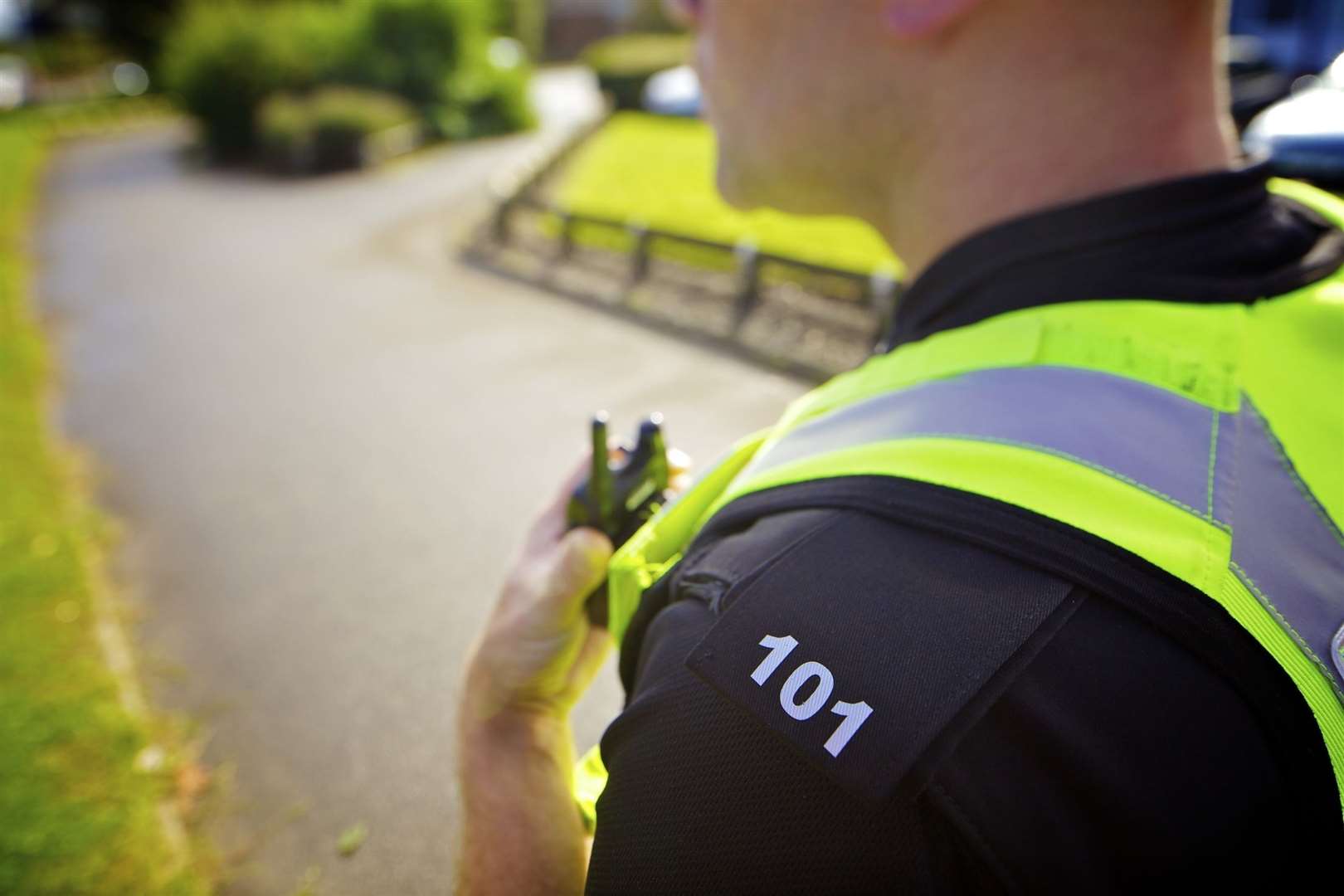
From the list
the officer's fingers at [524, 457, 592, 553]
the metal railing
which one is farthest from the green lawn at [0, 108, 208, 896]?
the metal railing

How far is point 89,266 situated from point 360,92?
10.4 metres

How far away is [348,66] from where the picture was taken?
67.3ft

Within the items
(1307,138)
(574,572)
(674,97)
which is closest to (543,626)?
(574,572)

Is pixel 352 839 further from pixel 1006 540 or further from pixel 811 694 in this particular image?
pixel 1006 540

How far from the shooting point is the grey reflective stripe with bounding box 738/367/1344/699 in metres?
0.75

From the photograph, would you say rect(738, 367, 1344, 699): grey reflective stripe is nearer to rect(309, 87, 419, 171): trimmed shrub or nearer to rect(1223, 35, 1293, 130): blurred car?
rect(1223, 35, 1293, 130): blurred car

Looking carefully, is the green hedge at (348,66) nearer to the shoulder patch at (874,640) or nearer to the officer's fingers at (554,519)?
the officer's fingers at (554,519)

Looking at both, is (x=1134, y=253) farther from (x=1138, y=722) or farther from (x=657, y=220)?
(x=657, y=220)

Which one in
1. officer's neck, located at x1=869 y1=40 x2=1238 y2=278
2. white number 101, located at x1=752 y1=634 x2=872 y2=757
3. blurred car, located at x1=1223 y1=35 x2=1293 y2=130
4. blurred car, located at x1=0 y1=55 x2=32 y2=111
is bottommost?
blurred car, located at x1=0 y1=55 x2=32 y2=111

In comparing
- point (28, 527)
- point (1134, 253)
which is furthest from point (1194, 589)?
point (28, 527)

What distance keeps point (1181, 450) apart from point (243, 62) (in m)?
23.7

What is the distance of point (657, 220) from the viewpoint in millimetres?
10867

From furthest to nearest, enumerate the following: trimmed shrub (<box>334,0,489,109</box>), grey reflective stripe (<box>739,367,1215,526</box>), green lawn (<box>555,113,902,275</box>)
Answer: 1. trimmed shrub (<box>334,0,489,109</box>)
2. green lawn (<box>555,113,902,275</box>)
3. grey reflective stripe (<box>739,367,1215,526</box>)

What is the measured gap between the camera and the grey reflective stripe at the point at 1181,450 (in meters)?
0.75
